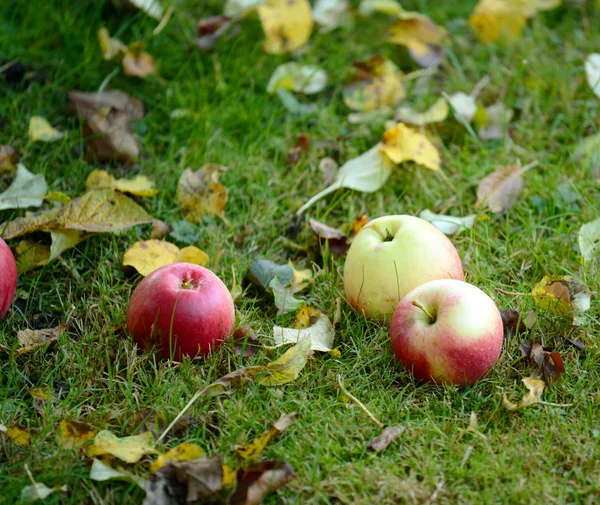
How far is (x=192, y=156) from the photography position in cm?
303

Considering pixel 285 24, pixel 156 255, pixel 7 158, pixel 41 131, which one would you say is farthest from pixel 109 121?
pixel 285 24

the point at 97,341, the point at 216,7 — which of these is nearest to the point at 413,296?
the point at 97,341

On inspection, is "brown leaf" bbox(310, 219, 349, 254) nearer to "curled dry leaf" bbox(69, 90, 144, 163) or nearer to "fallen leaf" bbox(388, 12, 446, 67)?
"curled dry leaf" bbox(69, 90, 144, 163)

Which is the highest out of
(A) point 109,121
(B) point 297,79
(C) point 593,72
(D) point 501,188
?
(A) point 109,121

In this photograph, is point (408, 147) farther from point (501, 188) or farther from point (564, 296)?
point (564, 296)

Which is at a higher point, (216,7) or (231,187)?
(216,7)

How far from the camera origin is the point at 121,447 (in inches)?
72.1

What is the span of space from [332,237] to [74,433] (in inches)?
44.8

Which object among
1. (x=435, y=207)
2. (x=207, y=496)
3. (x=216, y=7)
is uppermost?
(x=216, y=7)

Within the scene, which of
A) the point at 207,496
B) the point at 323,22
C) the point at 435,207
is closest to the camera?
the point at 207,496

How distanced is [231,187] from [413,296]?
108 centimetres

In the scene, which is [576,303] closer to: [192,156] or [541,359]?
[541,359]

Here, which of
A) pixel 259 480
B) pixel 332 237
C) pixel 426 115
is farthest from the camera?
pixel 426 115

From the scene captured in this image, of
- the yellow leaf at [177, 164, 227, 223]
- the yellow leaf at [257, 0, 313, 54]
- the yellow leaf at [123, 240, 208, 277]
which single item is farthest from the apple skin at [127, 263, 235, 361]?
the yellow leaf at [257, 0, 313, 54]
